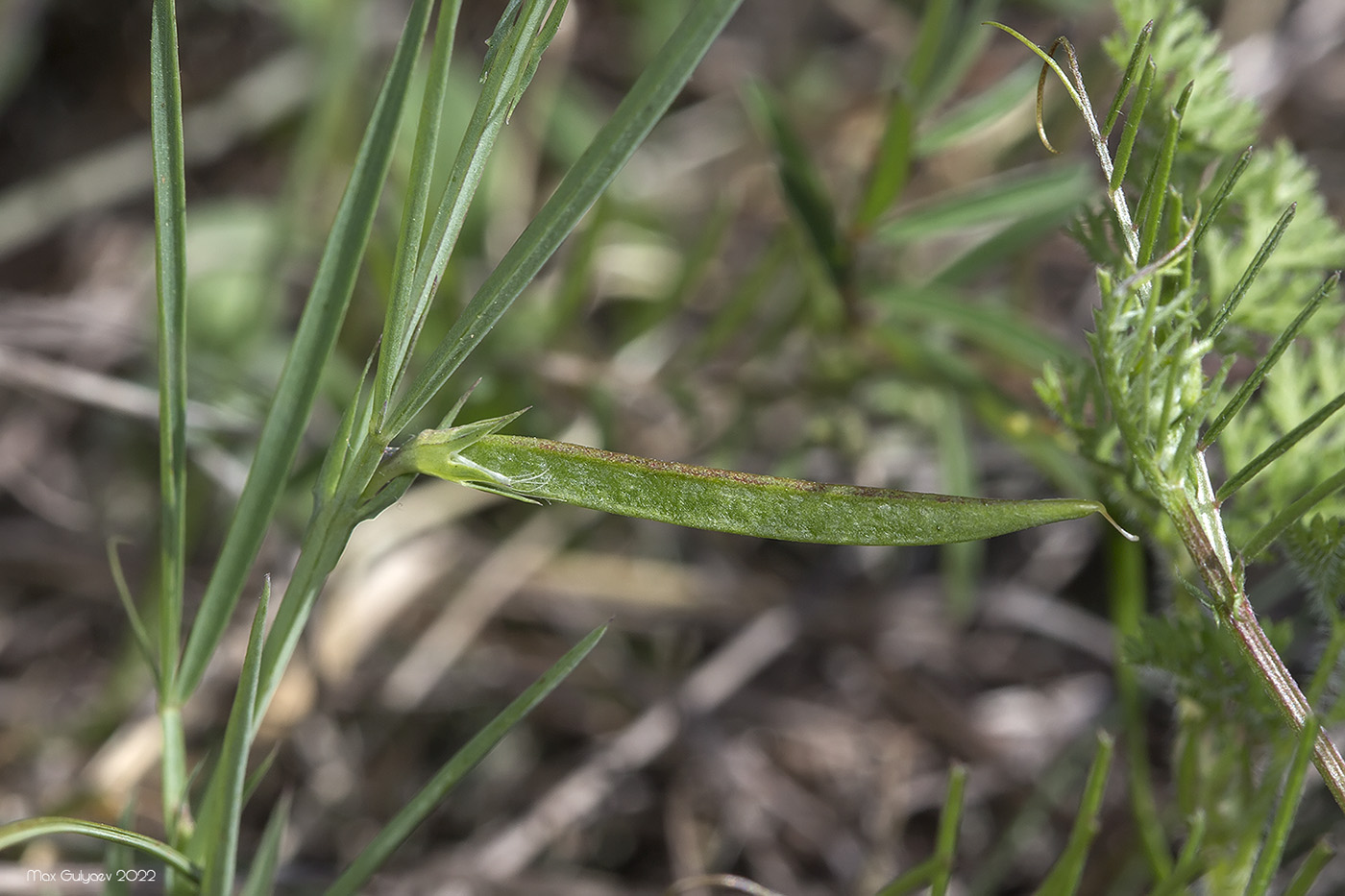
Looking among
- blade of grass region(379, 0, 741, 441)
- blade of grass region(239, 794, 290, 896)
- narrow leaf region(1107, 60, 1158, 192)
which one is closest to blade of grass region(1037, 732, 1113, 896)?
narrow leaf region(1107, 60, 1158, 192)

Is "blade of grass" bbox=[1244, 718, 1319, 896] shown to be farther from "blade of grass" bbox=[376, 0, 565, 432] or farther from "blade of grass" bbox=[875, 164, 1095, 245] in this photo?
"blade of grass" bbox=[875, 164, 1095, 245]

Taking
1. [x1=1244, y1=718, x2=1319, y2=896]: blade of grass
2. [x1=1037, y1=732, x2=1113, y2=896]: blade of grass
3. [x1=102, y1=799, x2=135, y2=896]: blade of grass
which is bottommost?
[x1=1244, y1=718, x2=1319, y2=896]: blade of grass

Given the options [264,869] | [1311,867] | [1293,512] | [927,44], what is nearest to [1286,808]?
[1311,867]

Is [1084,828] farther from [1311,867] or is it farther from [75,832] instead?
[75,832]

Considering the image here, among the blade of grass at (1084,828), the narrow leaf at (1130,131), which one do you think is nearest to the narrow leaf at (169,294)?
the narrow leaf at (1130,131)

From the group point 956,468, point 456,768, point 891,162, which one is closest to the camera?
point 456,768

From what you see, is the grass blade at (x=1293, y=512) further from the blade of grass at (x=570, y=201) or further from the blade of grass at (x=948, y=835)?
the blade of grass at (x=570, y=201)

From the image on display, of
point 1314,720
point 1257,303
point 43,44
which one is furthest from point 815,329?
point 43,44
